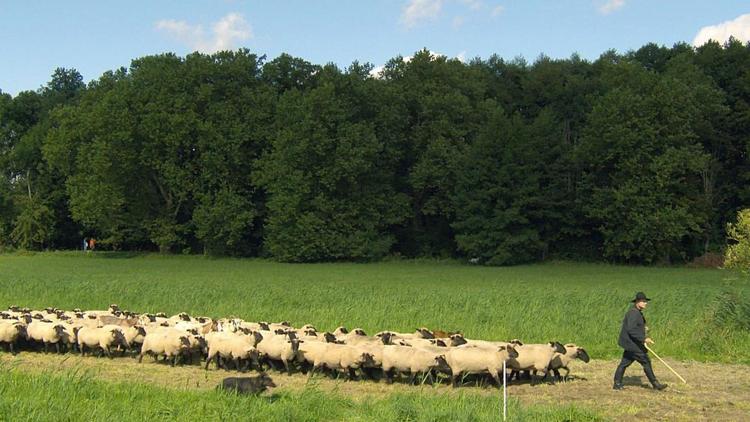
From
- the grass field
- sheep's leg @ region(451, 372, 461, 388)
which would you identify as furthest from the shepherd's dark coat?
sheep's leg @ region(451, 372, 461, 388)

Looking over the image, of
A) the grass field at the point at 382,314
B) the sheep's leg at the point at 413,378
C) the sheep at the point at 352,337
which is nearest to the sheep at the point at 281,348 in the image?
the sheep at the point at 352,337

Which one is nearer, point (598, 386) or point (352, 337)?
point (598, 386)

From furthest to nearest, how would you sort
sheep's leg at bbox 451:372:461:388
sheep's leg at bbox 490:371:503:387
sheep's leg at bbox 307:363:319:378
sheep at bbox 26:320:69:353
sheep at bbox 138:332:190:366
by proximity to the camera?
1. sheep at bbox 26:320:69:353
2. sheep at bbox 138:332:190:366
3. sheep's leg at bbox 307:363:319:378
4. sheep's leg at bbox 451:372:461:388
5. sheep's leg at bbox 490:371:503:387

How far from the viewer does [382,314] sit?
25.7 m

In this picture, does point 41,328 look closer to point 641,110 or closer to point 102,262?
point 102,262

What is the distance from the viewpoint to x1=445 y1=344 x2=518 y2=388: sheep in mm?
15023

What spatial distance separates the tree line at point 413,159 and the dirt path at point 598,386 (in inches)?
1859

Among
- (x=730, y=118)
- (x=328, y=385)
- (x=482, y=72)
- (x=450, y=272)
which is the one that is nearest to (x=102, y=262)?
(x=450, y=272)

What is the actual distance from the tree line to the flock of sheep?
46821 millimetres

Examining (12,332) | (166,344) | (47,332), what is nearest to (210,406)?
(166,344)

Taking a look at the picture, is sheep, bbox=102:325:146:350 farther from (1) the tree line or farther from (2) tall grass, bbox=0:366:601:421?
(1) the tree line

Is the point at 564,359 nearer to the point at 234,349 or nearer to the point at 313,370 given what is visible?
the point at 313,370

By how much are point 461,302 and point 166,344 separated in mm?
14662

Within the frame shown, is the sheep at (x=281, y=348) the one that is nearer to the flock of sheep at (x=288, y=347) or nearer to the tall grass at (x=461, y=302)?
the flock of sheep at (x=288, y=347)
